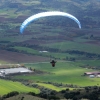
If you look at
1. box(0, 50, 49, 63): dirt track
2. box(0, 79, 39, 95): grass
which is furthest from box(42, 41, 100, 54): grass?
box(0, 79, 39, 95): grass

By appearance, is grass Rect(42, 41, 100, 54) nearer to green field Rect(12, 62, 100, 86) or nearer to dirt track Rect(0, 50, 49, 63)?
dirt track Rect(0, 50, 49, 63)

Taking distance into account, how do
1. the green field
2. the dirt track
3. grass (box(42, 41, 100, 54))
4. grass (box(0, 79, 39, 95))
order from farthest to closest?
grass (box(42, 41, 100, 54)), the dirt track, the green field, grass (box(0, 79, 39, 95))

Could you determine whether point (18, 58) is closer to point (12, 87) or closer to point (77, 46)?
point (77, 46)

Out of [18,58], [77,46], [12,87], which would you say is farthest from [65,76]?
[77,46]

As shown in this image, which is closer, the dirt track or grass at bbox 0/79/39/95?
grass at bbox 0/79/39/95

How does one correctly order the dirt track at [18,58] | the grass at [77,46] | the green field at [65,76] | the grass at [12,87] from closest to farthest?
1. the grass at [12,87]
2. the green field at [65,76]
3. the dirt track at [18,58]
4. the grass at [77,46]

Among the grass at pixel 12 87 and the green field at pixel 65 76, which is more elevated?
the green field at pixel 65 76

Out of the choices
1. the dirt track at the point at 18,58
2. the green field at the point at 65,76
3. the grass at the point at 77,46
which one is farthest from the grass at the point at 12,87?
the grass at the point at 77,46

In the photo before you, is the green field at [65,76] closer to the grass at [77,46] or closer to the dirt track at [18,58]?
the dirt track at [18,58]
